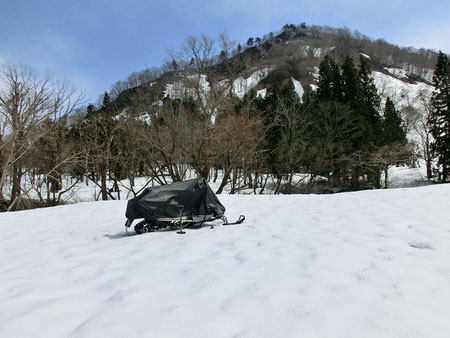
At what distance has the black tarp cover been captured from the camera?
6125 millimetres

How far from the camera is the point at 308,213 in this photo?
747cm

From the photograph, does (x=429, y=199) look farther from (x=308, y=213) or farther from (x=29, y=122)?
(x=29, y=122)

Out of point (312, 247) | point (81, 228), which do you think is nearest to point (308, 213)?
point (312, 247)

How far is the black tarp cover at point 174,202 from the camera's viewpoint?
20.1 feet

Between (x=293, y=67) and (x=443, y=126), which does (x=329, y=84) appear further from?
(x=293, y=67)

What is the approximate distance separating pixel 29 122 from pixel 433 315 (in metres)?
18.0

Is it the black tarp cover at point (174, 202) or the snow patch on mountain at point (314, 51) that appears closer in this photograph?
the black tarp cover at point (174, 202)

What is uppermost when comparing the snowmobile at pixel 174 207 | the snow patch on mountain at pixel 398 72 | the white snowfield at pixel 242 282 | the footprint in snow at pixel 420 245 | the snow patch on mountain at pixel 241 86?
the snow patch on mountain at pixel 398 72

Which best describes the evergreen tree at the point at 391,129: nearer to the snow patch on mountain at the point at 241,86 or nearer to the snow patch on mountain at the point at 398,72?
the snow patch on mountain at the point at 241,86

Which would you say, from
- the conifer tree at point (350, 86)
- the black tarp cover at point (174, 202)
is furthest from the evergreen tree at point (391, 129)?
the black tarp cover at point (174, 202)

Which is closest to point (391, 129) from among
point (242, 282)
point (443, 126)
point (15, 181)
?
point (443, 126)

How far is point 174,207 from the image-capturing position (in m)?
6.38

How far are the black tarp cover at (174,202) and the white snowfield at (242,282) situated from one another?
1.75ft

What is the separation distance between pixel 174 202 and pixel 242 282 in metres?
3.68
